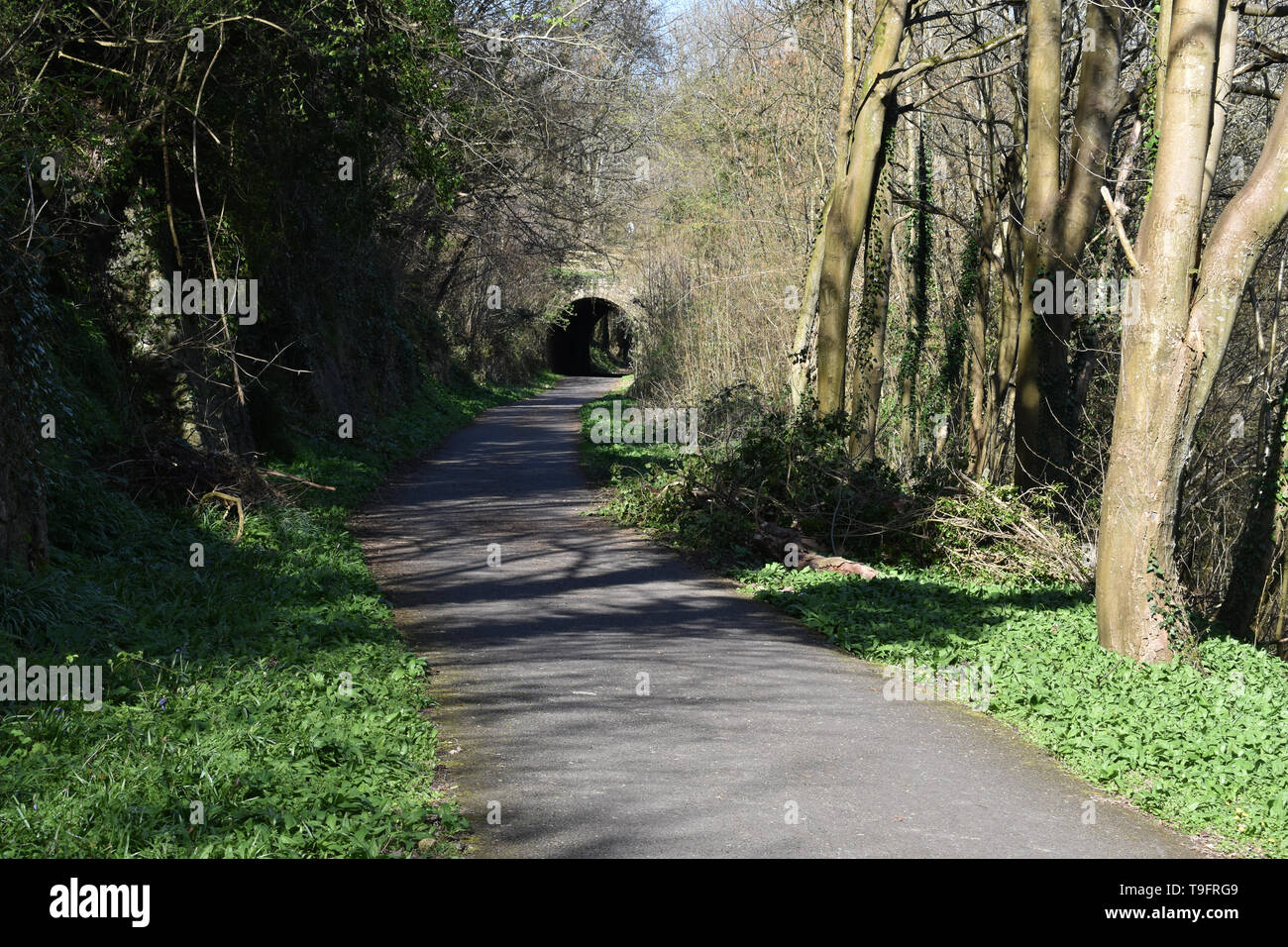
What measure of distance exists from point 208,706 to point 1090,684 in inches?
243

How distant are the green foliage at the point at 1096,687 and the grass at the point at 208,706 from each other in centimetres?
409

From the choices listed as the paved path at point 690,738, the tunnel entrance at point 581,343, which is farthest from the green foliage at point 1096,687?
the tunnel entrance at point 581,343

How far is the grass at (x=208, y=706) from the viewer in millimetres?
5238

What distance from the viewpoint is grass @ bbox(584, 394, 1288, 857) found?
6.47m

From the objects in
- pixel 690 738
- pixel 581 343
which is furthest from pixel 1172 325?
pixel 581 343

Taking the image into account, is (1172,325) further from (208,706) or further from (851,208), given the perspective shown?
(208,706)

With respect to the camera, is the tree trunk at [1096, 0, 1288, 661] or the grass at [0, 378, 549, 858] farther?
the tree trunk at [1096, 0, 1288, 661]

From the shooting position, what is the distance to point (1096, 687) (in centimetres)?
831

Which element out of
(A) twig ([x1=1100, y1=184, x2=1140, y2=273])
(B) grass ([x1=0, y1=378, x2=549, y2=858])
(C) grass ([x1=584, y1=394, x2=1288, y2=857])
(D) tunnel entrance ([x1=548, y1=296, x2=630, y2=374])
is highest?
(D) tunnel entrance ([x1=548, y1=296, x2=630, y2=374])

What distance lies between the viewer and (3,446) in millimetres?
8852

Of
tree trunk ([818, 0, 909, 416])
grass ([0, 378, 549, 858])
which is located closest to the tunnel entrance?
tree trunk ([818, 0, 909, 416])

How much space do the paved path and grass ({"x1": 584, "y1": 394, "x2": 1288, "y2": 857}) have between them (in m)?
0.31

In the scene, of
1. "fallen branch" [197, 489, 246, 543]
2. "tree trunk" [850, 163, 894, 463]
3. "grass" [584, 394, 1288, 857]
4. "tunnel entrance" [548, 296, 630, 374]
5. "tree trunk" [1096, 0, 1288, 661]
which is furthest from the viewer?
"tunnel entrance" [548, 296, 630, 374]

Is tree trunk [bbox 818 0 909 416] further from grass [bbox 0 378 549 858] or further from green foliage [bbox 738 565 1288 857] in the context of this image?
grass [bbox 0 378 549 858]
